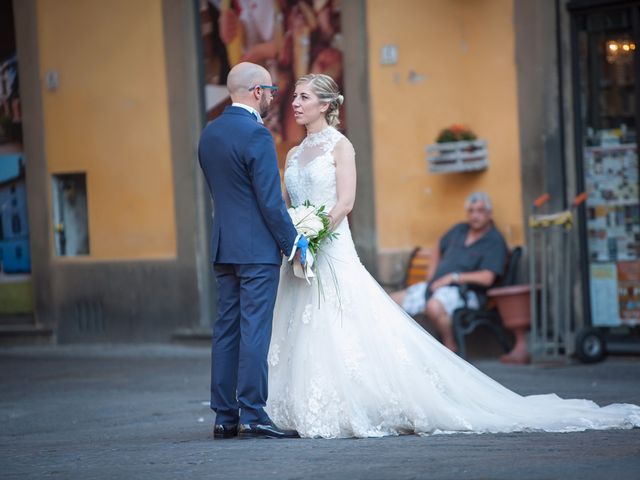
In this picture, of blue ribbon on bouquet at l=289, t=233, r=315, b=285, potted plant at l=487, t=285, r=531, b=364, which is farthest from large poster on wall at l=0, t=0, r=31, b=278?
blue ribbon on bouquet at l=289, t=233, r=315, b=285

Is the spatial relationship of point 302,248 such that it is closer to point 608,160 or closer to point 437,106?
point 608,160

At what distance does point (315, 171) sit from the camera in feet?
24.8

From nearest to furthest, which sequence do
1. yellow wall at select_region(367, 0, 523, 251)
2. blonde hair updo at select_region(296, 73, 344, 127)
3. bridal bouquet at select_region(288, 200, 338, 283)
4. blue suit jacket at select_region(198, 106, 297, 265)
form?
blue suit jacket at select_region(198, 106, 297, 265), bridal bouquet at select_region(288, 200, 338, 283), blonde hair updo at select_region(296, 73, 344, 127), yellow wall at select_region(367, 0, 523, 251)

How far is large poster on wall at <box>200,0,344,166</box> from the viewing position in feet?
42.4

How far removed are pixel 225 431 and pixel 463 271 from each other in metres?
4.51

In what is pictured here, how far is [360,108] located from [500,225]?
1.77 m

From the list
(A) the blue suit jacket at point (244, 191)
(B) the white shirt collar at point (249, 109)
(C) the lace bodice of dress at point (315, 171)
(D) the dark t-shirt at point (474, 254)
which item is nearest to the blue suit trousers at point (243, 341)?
(A) the blue suit jacket at point (244, 191)

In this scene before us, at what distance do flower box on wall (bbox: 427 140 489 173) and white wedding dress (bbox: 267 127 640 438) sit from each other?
4188 millimetres

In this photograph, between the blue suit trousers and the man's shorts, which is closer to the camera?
the blue suit trousers

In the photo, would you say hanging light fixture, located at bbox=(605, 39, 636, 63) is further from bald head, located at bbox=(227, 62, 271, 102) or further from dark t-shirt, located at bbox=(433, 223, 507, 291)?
bald head, located at bbox=(227, 62, 271, 102)

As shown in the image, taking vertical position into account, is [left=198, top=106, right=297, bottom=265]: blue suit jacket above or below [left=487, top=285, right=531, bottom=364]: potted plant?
above

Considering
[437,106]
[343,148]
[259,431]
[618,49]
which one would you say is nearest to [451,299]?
[437,106]

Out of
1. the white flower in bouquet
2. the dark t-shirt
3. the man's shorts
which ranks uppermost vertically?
the white flower in bouquet

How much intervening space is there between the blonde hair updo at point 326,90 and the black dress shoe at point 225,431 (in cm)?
180
